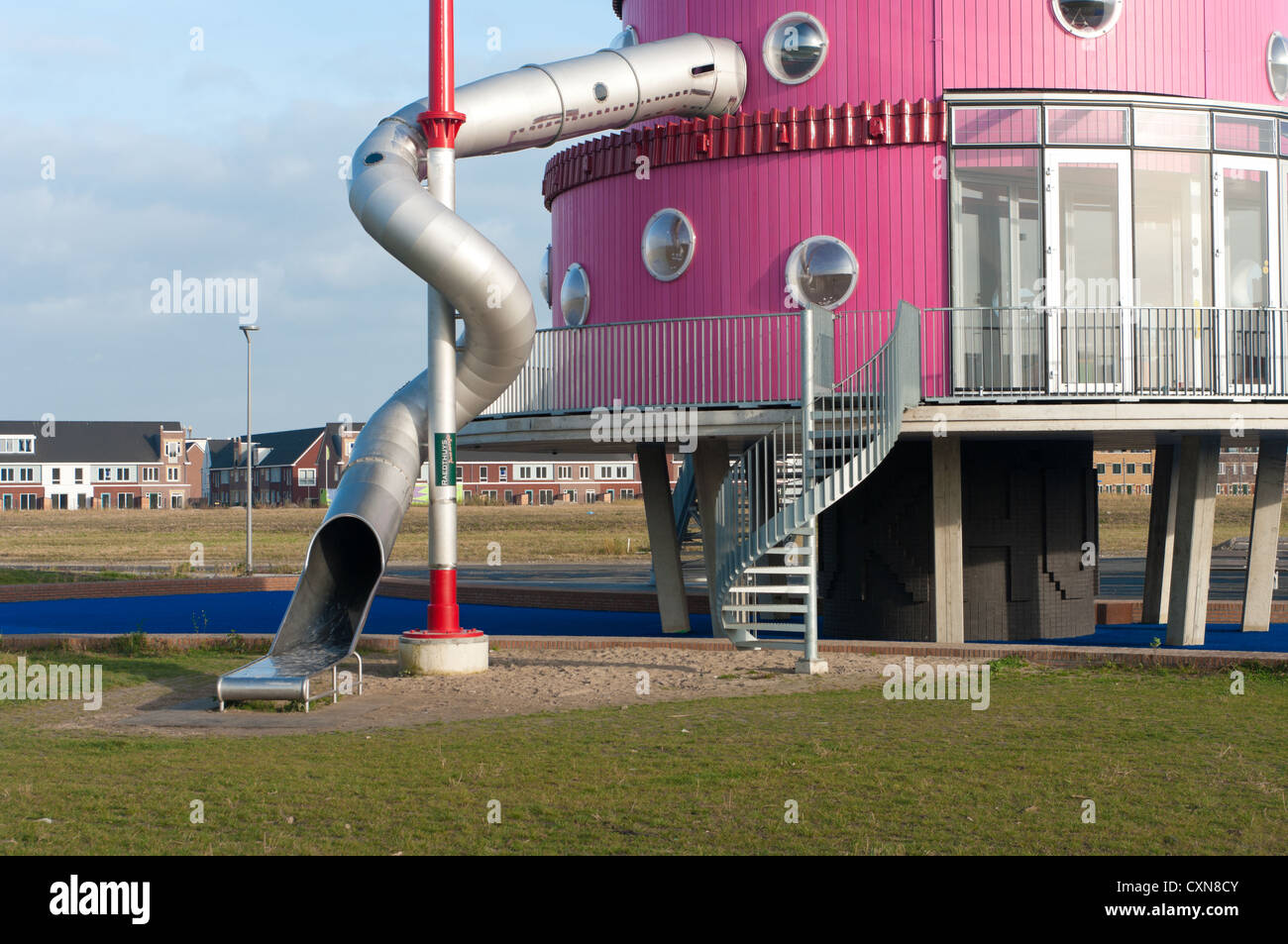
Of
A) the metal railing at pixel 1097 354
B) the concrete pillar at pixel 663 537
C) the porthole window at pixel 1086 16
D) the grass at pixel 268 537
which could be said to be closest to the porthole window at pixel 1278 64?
the porthole window at pixel 1086 16

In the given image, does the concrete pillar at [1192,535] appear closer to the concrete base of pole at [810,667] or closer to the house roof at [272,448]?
the concrete base of pole at [810,667]

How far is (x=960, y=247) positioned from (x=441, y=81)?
294 inches

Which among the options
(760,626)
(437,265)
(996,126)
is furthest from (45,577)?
(996,126)

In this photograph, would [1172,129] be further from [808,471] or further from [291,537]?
[291,537]

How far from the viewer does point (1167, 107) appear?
1989 centimetres

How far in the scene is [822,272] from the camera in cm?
1994

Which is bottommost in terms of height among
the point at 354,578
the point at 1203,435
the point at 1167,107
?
the point at 354,578

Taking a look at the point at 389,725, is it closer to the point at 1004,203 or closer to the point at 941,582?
the point at 941,582

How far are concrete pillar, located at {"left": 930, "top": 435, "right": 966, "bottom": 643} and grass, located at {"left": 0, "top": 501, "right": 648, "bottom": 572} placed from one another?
24.6 m

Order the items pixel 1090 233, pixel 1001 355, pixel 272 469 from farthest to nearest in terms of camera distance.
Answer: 1. pixel 272 469
2. pixel 1090 233
3. pixel 1001 355

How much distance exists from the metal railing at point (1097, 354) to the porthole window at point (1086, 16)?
4.05 meters

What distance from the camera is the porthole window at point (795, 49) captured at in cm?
2047
